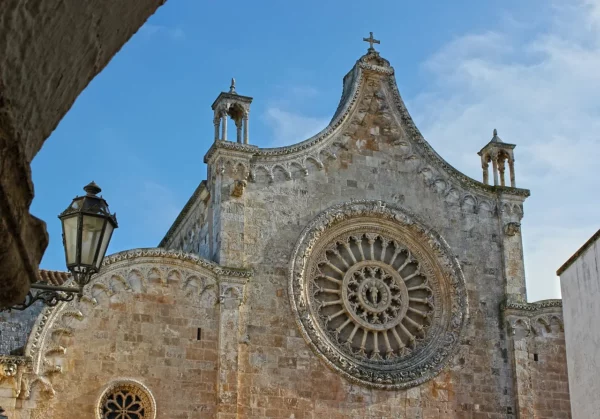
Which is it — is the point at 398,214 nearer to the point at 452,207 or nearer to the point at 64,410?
the point at 452,207

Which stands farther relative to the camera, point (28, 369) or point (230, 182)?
point (230, 182)

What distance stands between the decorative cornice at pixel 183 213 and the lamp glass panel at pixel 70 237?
47.2 ft

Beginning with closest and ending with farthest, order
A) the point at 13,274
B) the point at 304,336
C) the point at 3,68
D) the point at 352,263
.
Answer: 1. the point at 3,68
2. the point at 13,274
3. the point at 304,336
4. the point at 352,263

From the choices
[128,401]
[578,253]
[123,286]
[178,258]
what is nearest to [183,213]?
[178,258]

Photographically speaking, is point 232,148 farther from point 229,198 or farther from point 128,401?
point 128,401

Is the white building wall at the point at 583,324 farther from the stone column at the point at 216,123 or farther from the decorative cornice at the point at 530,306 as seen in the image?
the stone column at the point at 216,123

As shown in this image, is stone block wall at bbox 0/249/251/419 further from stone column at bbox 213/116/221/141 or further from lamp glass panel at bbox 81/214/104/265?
lamp glass panel at bbox 81/214/104/265

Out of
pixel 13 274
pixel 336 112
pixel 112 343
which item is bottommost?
pixel 13 274

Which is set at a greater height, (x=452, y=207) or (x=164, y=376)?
(x=452, y=207)

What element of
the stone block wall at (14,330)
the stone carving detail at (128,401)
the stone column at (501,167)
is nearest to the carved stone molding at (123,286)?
the stone carving detail at (128,401)

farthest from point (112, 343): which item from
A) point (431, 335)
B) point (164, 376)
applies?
point (431, 335)

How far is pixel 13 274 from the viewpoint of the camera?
4.11 metres

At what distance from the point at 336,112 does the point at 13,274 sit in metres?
19.2

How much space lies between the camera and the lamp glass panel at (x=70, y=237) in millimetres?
7156
